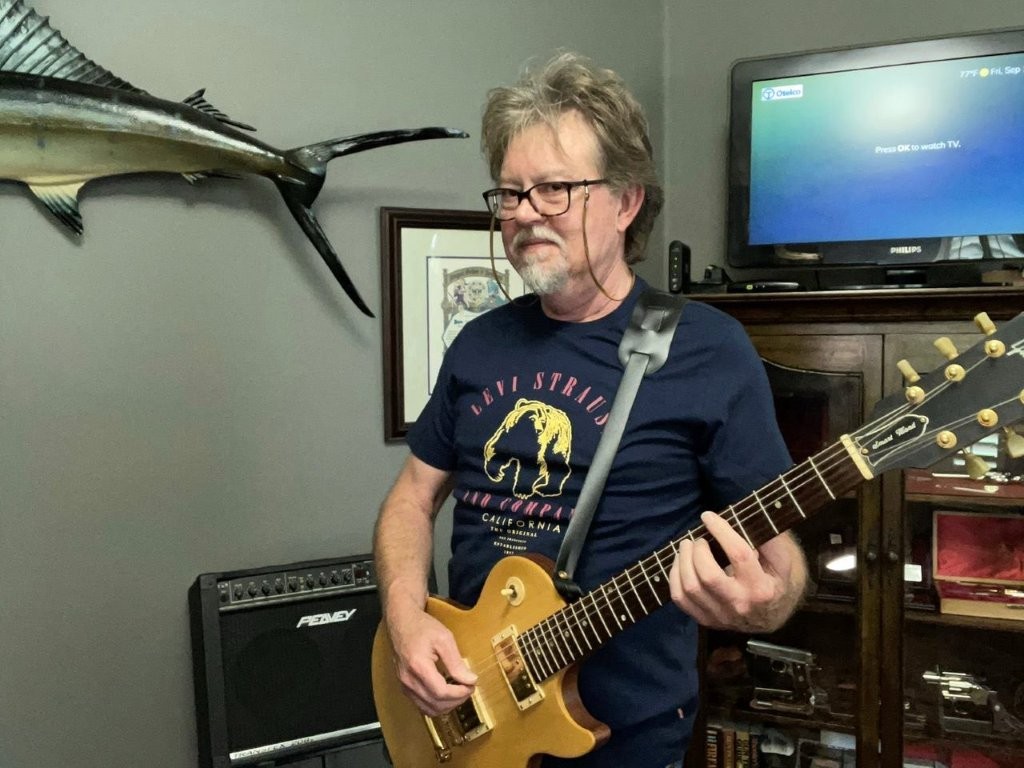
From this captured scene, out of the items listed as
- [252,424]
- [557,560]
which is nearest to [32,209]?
[252,424]

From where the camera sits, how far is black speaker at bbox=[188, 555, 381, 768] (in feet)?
5.26

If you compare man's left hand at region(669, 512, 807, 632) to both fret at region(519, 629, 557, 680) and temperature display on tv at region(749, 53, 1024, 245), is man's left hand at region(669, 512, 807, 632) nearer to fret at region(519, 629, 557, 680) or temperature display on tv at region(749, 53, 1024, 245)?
fret at region(519, 629, 557, 680)

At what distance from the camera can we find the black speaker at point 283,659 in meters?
1.60

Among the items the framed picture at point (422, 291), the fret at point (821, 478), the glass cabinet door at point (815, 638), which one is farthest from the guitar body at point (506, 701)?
the glass cabinet door at point (815, 638)

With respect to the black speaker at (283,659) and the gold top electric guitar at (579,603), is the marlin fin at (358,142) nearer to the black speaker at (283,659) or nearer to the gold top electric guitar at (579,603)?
the black speaker at (283,659)

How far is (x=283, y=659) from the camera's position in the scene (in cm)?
166

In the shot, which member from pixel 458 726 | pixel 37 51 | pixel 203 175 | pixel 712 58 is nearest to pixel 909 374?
pixel 458 726

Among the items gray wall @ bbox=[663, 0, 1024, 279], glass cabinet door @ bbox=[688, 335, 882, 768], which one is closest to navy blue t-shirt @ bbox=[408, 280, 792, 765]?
glass cabinet door @ bbox=[688, 335, 882, 768]

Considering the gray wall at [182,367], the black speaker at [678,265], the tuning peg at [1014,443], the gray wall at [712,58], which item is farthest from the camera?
the gray wall at [712,58]

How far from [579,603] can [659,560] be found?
129 mm

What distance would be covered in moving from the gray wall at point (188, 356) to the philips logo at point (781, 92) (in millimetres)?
489

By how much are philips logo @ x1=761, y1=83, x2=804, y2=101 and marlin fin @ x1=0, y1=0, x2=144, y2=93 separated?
1485mm

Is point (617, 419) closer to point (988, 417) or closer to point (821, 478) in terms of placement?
point (821, 478)

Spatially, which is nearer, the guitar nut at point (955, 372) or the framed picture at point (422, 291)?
the guitar nut at point (955, 372)
